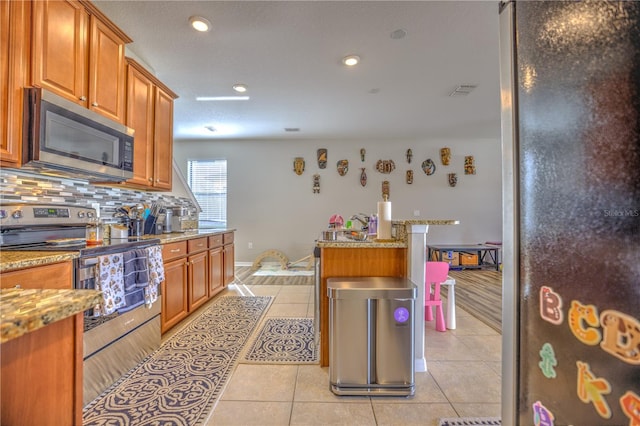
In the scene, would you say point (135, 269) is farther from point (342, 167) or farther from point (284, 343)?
point (342, 167)

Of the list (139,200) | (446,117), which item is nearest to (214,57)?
(139,200)

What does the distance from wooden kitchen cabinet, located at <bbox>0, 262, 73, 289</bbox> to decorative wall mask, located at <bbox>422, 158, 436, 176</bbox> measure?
19.3 feet

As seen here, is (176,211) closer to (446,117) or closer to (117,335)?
(117,335)

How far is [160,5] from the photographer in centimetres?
209

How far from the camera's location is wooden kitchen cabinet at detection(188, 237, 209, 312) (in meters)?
2.87

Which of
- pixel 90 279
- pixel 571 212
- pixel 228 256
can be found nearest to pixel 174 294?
pixel 90 279

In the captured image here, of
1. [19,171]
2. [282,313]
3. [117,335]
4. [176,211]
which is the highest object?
[19,171]

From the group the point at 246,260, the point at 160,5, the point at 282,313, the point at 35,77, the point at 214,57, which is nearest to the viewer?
the point at 35,77

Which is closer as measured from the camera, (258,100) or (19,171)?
(19,171)

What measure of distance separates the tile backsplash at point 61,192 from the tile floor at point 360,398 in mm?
1817

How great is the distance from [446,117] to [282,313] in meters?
3.97

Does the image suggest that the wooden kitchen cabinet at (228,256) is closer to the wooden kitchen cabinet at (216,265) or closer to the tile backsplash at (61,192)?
the wooden kitchen cabinet at (216,265)

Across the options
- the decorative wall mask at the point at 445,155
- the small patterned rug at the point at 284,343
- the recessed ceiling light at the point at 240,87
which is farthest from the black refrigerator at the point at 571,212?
the decorative wall mask at the point at 445,155

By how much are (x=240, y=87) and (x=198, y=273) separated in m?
2.25
